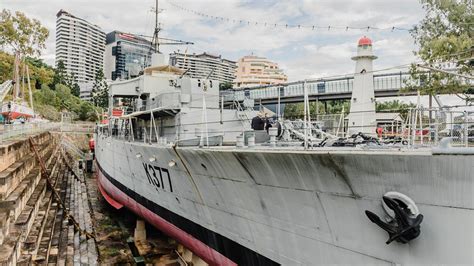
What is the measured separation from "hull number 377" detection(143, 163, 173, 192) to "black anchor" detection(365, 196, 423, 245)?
5.95 m

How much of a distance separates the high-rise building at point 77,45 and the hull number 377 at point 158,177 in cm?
12994

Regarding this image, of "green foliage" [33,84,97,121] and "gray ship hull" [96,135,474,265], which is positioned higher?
"green foliage" [33,84,97,121]

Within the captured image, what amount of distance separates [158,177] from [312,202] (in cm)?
569

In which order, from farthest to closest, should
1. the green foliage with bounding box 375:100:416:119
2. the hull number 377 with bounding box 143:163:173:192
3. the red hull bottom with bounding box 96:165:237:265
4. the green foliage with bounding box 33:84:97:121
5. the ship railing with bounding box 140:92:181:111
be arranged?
the green foliage with bounding box 33:84:97:121, the ship railing with bounding box 140:92:181:111, the hull number 377 with bounding box 143:163:173:192, the red hull bottom with bounding box 96:165:237:265, the green foliage with bounding box 375:100:416:119

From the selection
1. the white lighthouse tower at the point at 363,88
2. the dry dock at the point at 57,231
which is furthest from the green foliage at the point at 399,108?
the dry dock at the point at 57,231

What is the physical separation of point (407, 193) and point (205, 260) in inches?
231

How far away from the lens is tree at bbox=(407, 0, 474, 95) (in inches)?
388

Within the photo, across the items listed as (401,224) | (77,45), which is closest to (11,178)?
(401,224)

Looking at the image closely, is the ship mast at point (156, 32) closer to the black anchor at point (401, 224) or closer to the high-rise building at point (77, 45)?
the black anchor at point (401, 224)

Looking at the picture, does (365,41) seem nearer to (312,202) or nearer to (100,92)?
(312,202)

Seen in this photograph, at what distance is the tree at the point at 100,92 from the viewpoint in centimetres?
8031

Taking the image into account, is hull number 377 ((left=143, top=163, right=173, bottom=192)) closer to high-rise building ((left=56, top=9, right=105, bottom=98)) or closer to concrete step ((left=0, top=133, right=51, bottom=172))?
concrete step ((left=0, top=133, right=51, bottom=172))

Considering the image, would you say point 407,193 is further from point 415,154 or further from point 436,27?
point 436,27

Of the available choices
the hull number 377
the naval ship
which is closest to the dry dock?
the hull number 377
